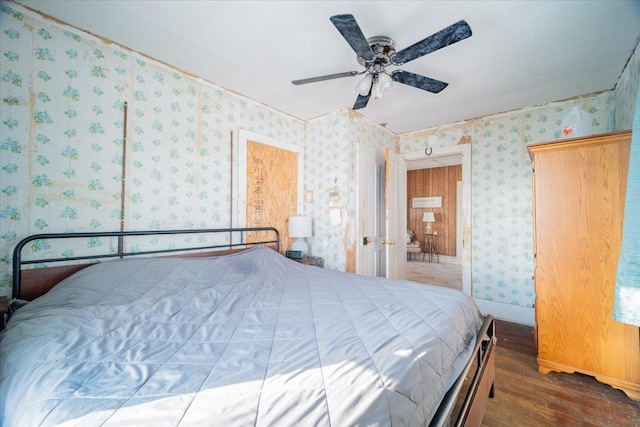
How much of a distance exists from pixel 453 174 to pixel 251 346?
297 inches

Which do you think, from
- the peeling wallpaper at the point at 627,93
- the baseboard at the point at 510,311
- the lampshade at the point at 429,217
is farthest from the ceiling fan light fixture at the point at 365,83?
the lampshade at the point at 429,217

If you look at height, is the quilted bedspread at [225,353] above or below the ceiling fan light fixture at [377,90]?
below

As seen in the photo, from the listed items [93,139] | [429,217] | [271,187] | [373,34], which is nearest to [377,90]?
[373,34]

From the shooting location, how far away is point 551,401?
1758 millimetres

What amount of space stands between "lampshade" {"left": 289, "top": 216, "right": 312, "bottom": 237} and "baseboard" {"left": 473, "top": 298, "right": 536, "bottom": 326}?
2.51 m

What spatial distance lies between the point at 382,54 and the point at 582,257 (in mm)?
2156

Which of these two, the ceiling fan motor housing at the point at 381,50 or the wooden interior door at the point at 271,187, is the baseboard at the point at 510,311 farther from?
the ceiling fan motor housing at the point at 381,50

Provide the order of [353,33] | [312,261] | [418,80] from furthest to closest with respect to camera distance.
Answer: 1. [312,261]
2. [418,80]
3. [353,33]

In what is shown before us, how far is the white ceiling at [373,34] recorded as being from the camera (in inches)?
66.9

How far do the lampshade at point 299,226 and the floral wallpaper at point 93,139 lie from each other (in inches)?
33.9

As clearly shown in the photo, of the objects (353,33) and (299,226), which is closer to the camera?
(353,33)

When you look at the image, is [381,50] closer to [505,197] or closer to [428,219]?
[505,197]

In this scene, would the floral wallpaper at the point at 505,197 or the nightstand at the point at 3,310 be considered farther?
the floral wallpaper at the point at 505,197

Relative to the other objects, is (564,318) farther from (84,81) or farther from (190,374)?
(84,81)
